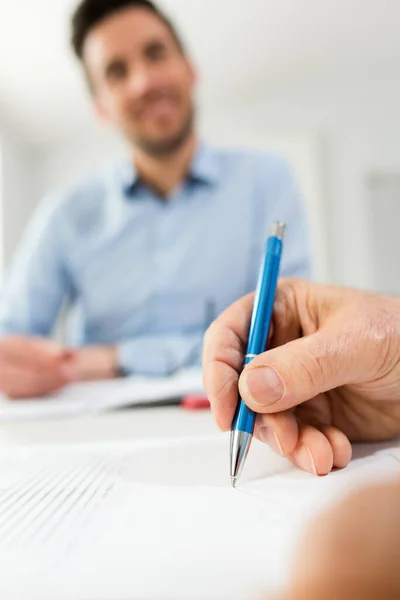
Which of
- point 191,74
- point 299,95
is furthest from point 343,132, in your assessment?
point 191,74

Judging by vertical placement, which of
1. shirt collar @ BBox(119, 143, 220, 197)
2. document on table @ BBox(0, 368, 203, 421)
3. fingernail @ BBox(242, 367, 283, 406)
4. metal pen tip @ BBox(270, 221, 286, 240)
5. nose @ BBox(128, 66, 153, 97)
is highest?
nose @ BBox(128, 66, 153, 97)

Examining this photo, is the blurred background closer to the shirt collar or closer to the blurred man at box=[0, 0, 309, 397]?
the blurred man at box=[0, 0, 309, 397]

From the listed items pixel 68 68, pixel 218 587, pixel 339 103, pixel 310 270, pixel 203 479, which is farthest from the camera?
pixel 339 103

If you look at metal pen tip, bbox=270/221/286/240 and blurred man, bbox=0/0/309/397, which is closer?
metal pen tip, bbox=270/221/286/240

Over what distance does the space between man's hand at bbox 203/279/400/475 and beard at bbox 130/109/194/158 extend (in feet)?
2.52

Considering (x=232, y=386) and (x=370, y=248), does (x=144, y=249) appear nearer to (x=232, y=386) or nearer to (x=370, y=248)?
(x=232, y=386)

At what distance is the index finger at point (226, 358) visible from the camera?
0.84 feet

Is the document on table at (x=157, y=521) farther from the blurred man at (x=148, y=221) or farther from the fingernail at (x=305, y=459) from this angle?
the blurred man at (x=148, y=221)

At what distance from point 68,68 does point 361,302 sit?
201 centimetres

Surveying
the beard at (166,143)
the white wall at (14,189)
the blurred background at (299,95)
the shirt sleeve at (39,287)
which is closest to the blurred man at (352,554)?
the shirt sleeve at (39,287)

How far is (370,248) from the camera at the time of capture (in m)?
1.96

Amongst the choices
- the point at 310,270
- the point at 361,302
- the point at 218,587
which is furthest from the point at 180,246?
the point at 218,587

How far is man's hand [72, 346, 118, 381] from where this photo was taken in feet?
2.32

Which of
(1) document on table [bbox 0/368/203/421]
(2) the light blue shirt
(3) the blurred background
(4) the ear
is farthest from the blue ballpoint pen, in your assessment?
(3) the blurred background
